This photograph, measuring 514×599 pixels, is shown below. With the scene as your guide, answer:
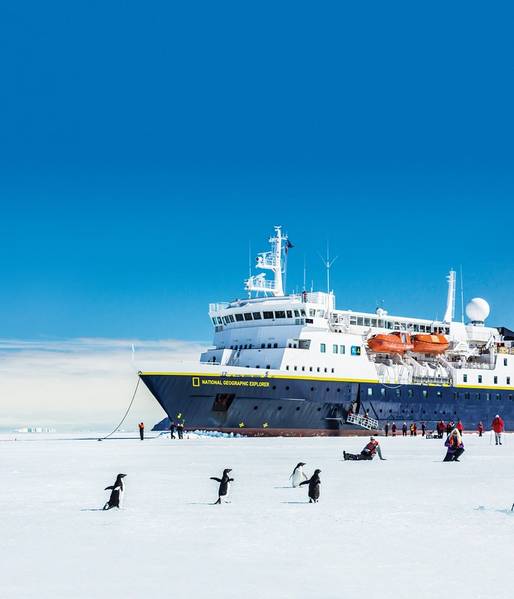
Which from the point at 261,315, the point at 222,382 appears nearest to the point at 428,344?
the point at 261,315

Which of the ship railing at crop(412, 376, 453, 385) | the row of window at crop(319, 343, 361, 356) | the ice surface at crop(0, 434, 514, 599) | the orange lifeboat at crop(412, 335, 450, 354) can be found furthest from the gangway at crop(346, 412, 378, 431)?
the ice surface at crop(0, 434, 514, 599)

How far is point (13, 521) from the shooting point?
1331cm

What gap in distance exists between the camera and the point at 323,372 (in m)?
52.2

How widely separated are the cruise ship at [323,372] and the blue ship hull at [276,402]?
0.06m

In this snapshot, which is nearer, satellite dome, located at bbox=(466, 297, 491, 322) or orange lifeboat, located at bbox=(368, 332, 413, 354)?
orange lifeboat, located at bbox=(368, 332, 413, 354)

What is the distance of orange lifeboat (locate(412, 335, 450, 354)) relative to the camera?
59.2 meters

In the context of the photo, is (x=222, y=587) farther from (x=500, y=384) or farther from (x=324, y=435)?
(x=500, y=384)

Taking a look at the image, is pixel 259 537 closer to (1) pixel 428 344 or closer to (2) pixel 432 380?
(2) pixel 432 380

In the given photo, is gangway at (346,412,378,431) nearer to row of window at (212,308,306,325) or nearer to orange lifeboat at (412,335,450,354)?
row of window at (212,308,306,325)

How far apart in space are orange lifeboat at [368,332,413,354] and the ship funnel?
28.4 feet

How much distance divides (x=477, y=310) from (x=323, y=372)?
21.0m

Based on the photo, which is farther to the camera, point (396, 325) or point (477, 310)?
point (477, 310)

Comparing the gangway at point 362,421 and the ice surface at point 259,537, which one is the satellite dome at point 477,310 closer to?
the gangway at point 362,421

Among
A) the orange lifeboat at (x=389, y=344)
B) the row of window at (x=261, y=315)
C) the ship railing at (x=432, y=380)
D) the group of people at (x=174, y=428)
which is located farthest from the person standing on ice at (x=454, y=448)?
the ship railing at (x=432, y=380)
